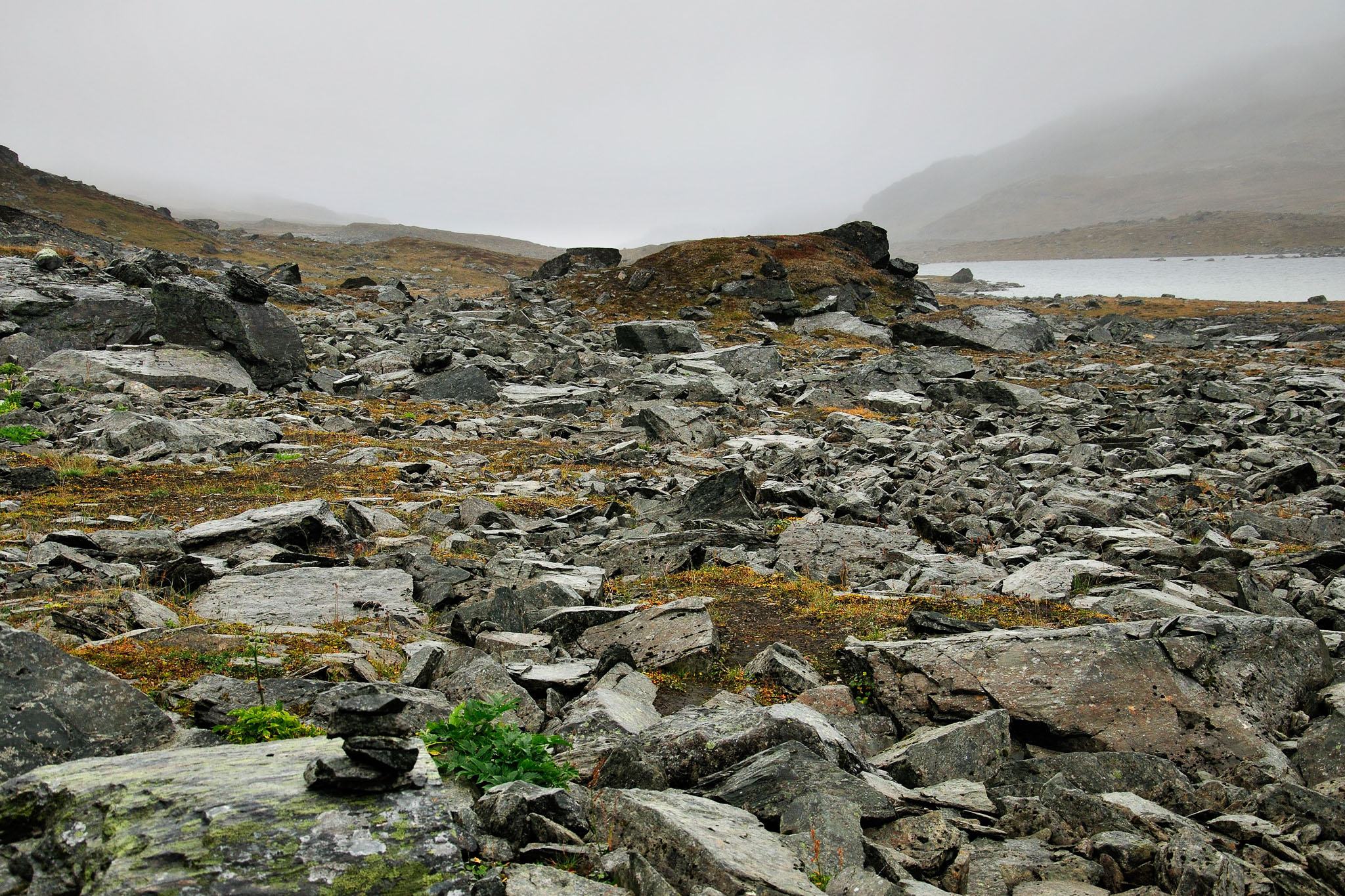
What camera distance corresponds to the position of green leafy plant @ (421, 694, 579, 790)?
4.04 m

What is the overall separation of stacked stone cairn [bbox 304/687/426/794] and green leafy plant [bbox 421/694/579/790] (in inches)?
18.0

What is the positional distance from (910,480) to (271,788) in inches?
530

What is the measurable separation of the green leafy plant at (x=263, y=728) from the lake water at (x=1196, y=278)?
87.4m

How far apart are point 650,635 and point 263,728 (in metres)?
3.86

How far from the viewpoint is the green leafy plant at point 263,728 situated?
4.20 meters

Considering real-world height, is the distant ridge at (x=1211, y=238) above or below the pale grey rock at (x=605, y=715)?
above

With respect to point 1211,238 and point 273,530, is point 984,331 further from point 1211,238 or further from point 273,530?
point 1211,238

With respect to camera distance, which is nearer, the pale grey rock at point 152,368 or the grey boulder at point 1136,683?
the grey boulder at point 1136,683

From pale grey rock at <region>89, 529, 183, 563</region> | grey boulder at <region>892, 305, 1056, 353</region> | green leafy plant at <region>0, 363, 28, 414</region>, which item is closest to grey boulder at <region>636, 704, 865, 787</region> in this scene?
pale grey rock at <region>89, 529, 183, 563</region>

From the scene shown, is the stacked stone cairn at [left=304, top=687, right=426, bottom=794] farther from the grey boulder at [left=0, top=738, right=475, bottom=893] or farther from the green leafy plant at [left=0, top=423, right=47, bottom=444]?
the green leafy plant at [left=0, top=423, right=47, bottom=444]

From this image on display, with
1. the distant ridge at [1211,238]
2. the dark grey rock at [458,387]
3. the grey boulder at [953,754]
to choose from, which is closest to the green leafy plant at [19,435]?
the dark grey rock at [458,387]

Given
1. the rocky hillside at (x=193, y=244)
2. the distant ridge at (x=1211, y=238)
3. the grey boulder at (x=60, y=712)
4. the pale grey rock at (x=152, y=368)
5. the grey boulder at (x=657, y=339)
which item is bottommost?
the grey boulder at (x=60, y=712)

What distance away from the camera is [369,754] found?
3.40 m

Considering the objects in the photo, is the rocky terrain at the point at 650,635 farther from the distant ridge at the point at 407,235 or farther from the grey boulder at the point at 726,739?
the distant ridge at the point at 407,235
